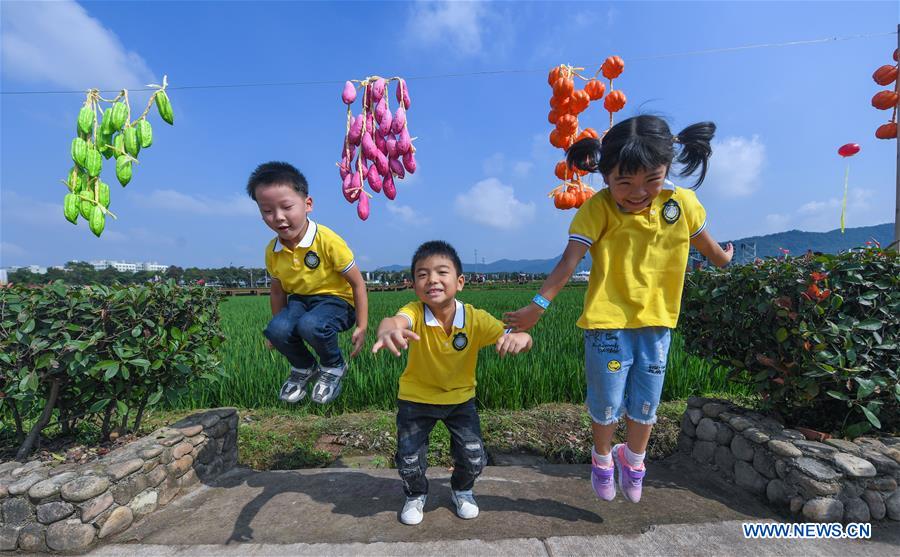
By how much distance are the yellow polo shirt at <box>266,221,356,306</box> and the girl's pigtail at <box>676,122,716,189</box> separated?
6.25 ft

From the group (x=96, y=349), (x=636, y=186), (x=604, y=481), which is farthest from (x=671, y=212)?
(x=96, y=349)

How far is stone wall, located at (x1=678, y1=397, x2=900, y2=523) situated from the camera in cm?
240

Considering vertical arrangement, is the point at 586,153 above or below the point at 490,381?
above

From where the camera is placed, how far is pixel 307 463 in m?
3.51

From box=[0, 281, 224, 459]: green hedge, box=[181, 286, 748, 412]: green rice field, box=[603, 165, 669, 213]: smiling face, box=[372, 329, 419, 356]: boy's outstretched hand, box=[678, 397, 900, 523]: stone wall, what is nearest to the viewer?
box=[372, 329, 419, 356]: boy's outstretched hand

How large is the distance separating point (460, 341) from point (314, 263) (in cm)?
98

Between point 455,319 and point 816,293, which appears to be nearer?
point 455,319

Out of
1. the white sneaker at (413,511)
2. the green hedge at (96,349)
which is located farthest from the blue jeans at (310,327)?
the green hedge at (96,349)

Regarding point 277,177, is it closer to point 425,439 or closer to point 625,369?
point 425,439

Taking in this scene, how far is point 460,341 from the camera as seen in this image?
2305mm

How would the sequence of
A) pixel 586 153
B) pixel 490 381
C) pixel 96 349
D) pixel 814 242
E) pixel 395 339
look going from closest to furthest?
pixel 395 339
pixel 586 153
pixel 96 349
pixel 490 381
pixel 814 242

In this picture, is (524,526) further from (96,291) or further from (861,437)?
(96,291)

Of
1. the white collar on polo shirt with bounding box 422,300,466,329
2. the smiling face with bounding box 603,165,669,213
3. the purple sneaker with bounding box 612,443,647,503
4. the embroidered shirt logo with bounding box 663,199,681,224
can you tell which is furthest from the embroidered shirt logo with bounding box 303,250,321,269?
the purple sneaker with bounding box 612,443,647,503

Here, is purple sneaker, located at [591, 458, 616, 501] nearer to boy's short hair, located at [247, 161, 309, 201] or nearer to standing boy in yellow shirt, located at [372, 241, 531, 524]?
standing boy in yellow shirt, located at [372, 241, 531, 524]
